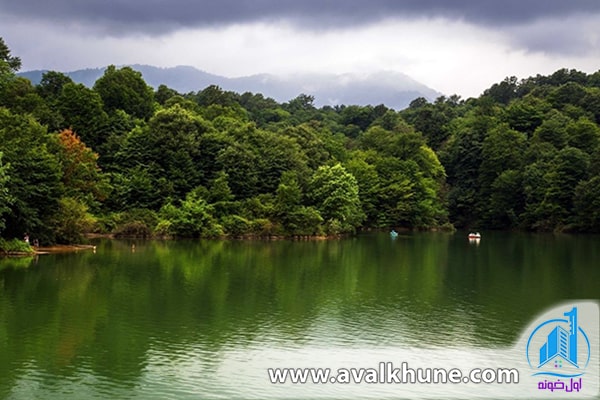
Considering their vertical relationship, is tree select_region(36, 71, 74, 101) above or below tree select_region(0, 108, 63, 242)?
above

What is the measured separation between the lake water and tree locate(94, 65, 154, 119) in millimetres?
26688

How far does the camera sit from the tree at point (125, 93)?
63.5 metres

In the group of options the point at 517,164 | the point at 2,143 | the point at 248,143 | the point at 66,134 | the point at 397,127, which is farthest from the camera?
the point at 397,127

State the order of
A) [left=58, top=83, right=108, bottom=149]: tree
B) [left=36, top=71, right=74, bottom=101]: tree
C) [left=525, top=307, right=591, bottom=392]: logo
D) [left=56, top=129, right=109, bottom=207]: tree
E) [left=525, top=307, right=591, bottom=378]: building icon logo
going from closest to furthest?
[left=525, top=307, right=591, bottom=392]: logo → [left=525, top=307, right=591, bottom=378]: building icon logo → [left=56, top=129, right=109, bottom=207]: tree → [left=58, top=83, right=108, bottom=149]: tree → [left=36, top=71, right=74, bottom=101]: tree

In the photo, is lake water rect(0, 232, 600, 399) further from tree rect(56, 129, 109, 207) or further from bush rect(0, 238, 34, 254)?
tree rect(56, 129, 109, 207)

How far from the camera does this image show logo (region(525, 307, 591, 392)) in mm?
14688

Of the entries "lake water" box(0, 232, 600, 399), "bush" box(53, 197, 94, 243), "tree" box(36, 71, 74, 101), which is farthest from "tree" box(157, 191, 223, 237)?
"tree" box(36, 71, 74, 101)

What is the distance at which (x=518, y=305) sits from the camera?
77.8 ft

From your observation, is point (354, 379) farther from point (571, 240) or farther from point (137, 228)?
point (571, 240)

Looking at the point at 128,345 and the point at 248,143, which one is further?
the point at 248,143

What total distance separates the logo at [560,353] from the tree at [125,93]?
169 ft

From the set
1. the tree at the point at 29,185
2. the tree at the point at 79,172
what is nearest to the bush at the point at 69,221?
the tree at the point at 29,185

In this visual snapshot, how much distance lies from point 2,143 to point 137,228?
16.3 metres

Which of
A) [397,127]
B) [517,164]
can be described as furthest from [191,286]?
[397,127]
